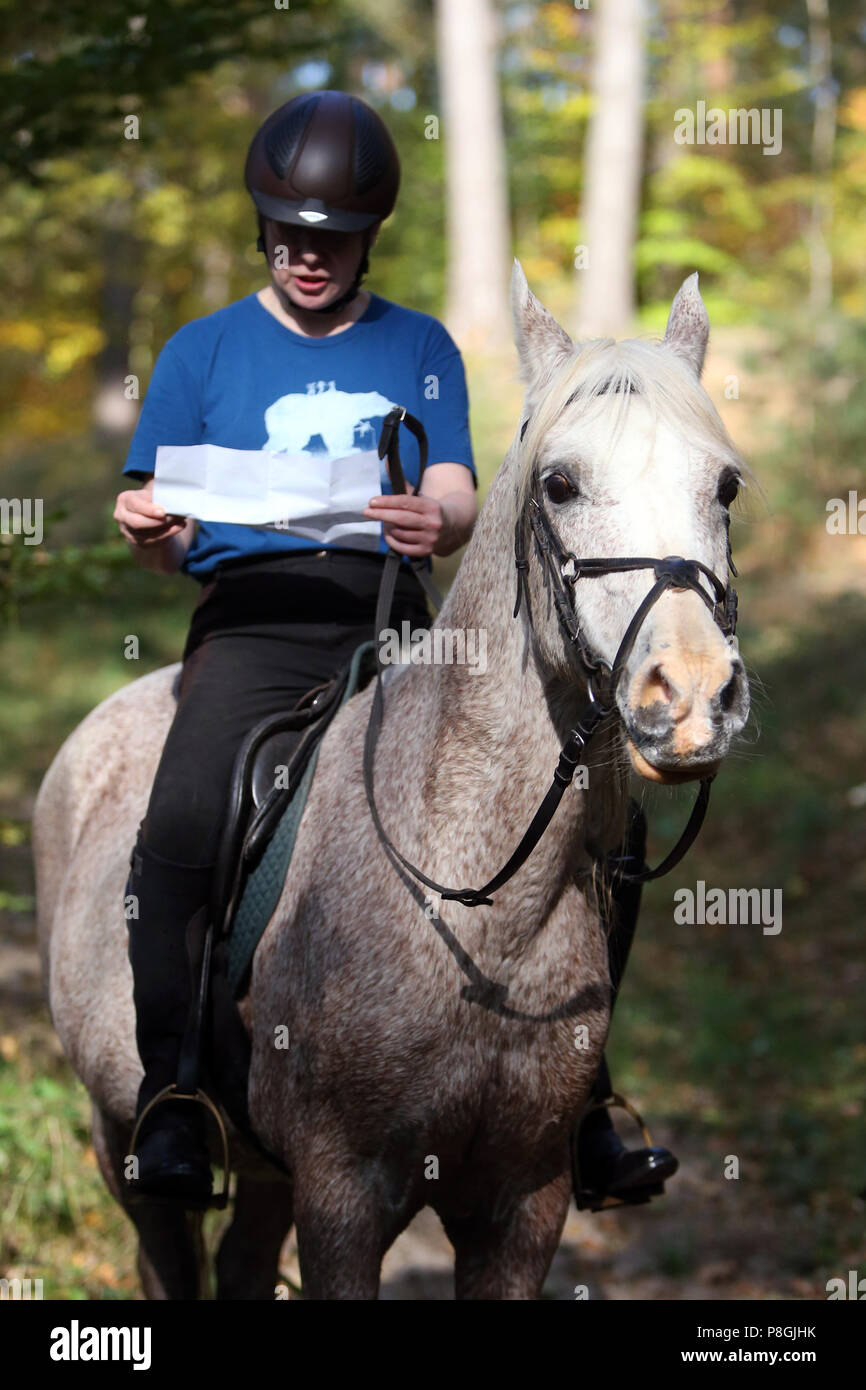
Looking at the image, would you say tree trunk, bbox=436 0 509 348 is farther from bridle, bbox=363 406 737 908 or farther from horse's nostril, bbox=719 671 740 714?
horse's nostril, bbox=719 671 740 714

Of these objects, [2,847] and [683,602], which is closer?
[683,602]

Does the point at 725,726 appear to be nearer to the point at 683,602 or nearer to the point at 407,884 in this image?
the point at 683,602

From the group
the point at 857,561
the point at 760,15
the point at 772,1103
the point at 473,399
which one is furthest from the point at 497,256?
the point at 772,1103

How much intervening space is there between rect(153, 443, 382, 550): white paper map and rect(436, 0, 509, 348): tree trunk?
16027 millimetres

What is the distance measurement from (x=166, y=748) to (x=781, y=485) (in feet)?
40.5

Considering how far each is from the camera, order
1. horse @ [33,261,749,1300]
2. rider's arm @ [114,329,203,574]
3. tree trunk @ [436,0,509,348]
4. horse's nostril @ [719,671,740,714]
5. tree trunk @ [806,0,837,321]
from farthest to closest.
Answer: tree trunk @ [436,0,509,348], tree trunk @ [806,0,837,321], rider's arm @ [114,329,203,574], horse @ [33,261,749,1300], horse's nostril @ [719,671,740,714]

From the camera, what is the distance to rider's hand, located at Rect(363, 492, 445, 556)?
3191 mm

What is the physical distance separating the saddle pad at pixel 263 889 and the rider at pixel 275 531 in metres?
0.13

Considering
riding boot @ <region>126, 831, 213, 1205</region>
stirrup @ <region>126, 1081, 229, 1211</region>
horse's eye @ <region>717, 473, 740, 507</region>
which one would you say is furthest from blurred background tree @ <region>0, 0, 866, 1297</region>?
stirrup @ <region>126, 1081, 229, 1211</region>

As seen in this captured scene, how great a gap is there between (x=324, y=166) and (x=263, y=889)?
6.28 feet

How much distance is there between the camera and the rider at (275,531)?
11.5 ft

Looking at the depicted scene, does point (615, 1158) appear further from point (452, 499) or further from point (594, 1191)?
point (452, 499)

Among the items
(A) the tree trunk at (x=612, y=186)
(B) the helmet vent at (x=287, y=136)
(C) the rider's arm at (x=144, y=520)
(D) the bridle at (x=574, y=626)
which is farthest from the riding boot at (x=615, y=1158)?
(A) the tree trunk at (x=612, y=186)

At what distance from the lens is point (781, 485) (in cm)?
1484
